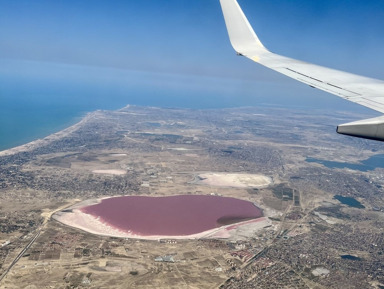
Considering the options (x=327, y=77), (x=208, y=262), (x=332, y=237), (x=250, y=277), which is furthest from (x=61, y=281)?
(x=332, y=237)

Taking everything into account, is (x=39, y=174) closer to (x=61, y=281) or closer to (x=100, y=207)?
(x=100, y=207)

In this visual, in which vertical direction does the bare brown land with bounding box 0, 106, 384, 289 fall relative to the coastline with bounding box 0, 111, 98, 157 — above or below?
below

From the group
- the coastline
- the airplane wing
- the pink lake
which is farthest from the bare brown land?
the airplane wing

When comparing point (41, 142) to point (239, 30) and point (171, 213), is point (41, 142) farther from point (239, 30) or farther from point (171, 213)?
point (239, 30)

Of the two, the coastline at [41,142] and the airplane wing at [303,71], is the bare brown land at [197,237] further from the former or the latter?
the airplane wing at [303,71]

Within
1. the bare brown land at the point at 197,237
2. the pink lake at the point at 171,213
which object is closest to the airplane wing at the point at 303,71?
the bare brown land at the point at 197,237

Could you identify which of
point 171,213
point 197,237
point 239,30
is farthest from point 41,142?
point 239,30

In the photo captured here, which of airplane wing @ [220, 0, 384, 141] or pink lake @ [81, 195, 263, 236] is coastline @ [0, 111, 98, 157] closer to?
pink lake @ [81, 195, 263, 236]
